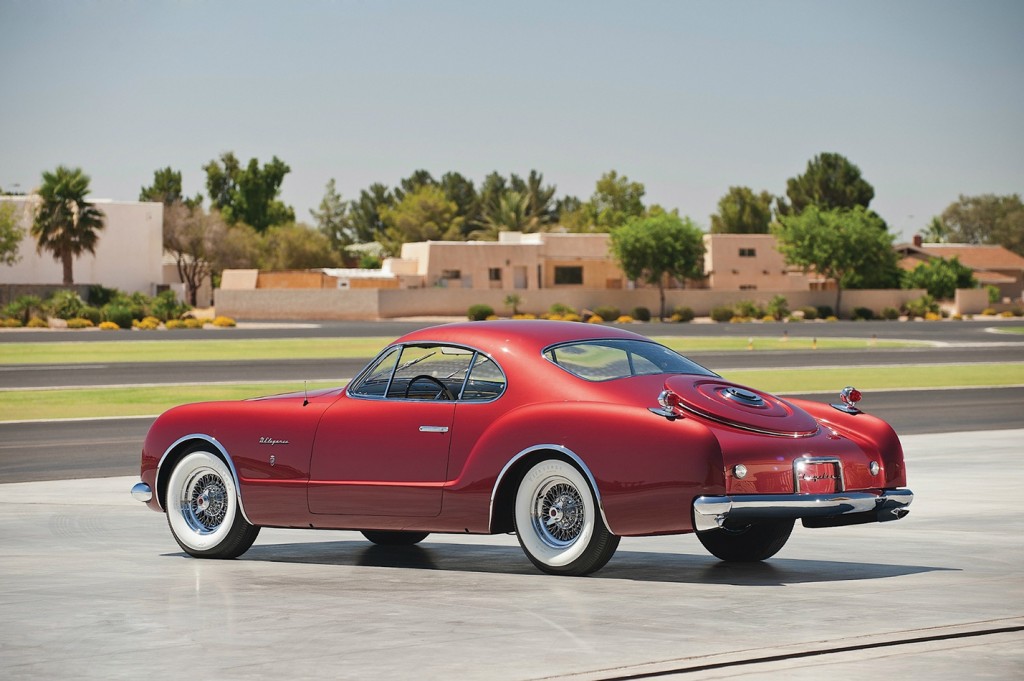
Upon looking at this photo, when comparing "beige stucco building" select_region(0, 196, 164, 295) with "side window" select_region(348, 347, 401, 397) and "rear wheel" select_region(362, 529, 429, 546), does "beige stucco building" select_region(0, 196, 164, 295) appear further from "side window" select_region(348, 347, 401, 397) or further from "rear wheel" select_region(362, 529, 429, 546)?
"side window" select_region(348, 347, 401, 397)

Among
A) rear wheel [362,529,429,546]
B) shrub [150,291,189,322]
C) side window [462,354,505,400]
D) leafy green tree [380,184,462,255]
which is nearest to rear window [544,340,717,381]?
side window [462,354,505,400]

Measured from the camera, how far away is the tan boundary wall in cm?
9325

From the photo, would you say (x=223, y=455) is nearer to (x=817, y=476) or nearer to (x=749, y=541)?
(x=749, y=541)

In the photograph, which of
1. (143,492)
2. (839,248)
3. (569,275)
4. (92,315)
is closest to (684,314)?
(569,275)

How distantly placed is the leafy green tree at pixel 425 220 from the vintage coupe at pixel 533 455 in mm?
144727

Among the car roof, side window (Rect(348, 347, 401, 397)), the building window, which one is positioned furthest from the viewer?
the building window

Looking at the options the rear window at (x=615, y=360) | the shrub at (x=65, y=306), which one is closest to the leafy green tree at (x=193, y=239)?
the shrub at (x=65, y=306)

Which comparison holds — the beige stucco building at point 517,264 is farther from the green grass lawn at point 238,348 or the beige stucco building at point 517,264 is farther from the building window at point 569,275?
the green grass lawn at point 238,348

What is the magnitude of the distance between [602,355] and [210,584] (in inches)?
109

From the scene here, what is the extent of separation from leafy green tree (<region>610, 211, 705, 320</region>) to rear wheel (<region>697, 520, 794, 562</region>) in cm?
9209

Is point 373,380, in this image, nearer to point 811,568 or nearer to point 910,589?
point 811,568

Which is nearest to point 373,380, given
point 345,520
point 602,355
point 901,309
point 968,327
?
point 345,520

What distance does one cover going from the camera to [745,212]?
156750 millimetres

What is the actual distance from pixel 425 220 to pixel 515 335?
149 m
